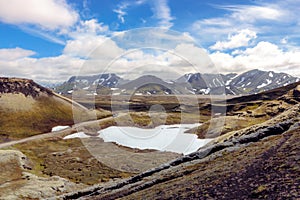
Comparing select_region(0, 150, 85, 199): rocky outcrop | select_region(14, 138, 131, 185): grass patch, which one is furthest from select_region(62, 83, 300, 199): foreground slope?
select_region(14, 138, 131, 185): grass patch

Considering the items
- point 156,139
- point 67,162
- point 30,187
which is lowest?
point 67,162

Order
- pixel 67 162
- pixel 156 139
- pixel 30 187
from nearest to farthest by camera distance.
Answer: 1. pixel 30 187
2. pixel 67 162
3. pixel 156 139

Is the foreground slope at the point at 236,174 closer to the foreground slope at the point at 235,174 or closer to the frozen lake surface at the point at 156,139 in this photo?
the foreground slope at the point at 235,174

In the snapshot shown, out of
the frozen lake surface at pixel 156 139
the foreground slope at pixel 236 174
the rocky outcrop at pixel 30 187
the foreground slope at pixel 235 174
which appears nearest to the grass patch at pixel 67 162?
the rocky outcrop at pixel 30 187

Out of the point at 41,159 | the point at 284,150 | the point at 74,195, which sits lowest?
the point at 41,159

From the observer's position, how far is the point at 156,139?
149250mm

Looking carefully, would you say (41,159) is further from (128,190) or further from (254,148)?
(254,148)

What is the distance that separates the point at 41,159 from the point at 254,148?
4056 inches

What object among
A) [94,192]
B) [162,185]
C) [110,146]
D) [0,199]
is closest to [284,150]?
[162,185]

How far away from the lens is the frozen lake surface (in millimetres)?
127050

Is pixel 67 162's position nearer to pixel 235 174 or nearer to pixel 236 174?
pixel 235 174

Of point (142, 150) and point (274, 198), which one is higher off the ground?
point (274, 198)

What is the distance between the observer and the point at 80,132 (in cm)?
17588

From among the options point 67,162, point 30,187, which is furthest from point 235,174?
point 67,162
